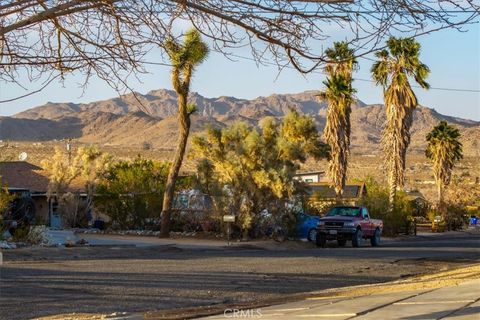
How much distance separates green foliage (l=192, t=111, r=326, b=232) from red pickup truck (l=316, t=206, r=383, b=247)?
2213mm

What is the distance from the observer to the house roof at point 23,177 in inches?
1972

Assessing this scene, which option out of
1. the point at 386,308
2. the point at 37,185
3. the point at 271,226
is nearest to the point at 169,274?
the point at 386,308

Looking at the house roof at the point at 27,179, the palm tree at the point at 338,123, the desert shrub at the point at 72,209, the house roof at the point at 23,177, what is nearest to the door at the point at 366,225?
the palm tree at the point at 338,123

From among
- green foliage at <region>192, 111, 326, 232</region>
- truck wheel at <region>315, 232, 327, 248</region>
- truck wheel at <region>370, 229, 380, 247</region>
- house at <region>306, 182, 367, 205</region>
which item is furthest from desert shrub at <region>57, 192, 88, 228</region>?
truck wheel at <region>370, 229, 380, 247</region>

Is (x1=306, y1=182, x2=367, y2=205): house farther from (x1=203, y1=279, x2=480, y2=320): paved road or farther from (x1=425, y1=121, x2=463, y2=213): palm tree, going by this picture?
(x1=203, y1=279, x2=480, y2=320): paved road

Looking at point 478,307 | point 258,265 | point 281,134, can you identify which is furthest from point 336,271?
point 281,134

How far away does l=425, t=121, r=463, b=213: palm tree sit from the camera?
70938 mm

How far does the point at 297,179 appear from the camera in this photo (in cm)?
3903

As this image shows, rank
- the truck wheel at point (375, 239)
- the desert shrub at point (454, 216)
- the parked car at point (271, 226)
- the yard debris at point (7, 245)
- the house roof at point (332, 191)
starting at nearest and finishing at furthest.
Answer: the yard debris at point (7, 245) → the parked car at point (271, 226) → the truck wheel at point (375, 239) → the house roof at point (332, 191) → the desert shrub at point (454, 216)

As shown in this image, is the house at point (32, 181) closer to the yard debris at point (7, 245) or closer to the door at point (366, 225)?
the yard debris at point (7, 245)

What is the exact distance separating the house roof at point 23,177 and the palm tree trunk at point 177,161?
42.6 ft

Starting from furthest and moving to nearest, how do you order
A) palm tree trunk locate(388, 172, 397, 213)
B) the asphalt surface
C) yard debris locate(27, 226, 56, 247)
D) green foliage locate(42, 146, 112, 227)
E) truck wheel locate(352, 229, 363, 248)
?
1. palm tree trunk locate(388, 172, 397, 213)
2. green foliage locate(42, 146, 112, 227)
3. truck wheel locate(352, 229, 363, 248)
4. yard debris locate(27, 226, 56, 247)
5. the asphalt surface

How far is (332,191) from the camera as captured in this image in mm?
58969

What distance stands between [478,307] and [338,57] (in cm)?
526
